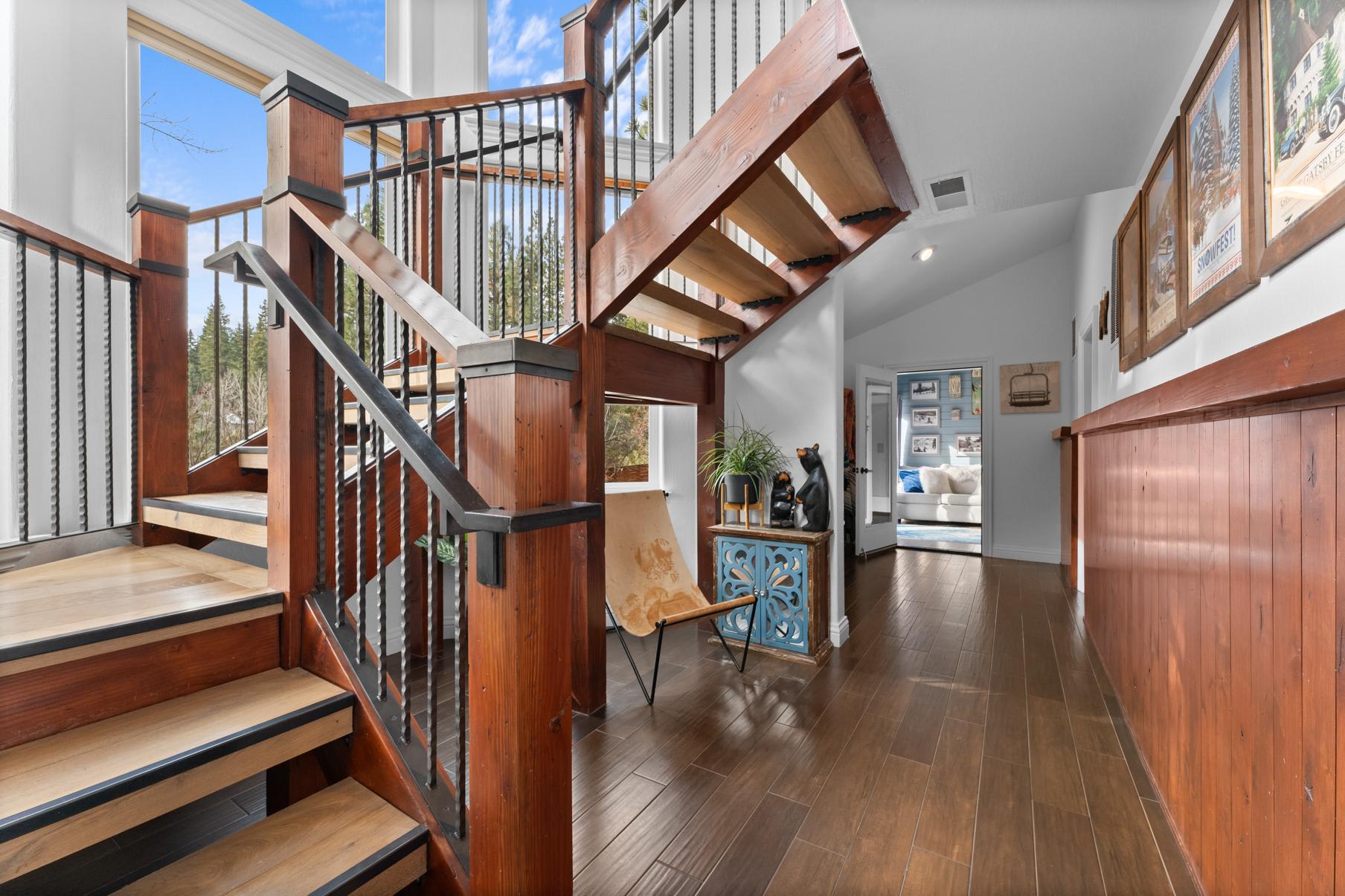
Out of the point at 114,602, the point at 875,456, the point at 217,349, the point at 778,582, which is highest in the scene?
the point at 217,349

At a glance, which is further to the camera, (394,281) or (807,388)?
(807,388)

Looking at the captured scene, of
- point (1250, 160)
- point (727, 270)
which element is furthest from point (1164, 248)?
point (727, 270)

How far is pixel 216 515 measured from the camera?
1.57 metres

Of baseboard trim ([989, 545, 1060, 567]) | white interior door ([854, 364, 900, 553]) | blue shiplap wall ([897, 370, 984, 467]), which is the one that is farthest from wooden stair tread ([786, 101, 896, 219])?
blue shiplap wall ([897, 370, 984, 467])

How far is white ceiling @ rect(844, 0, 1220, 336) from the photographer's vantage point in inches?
54.6

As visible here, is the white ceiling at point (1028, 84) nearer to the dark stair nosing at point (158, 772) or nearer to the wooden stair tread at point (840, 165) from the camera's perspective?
the wooden stair tread at point (840, 165)

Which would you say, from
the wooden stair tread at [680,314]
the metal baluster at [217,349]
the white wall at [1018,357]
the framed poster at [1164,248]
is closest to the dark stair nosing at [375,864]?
the wooden stair tread at [680,314]

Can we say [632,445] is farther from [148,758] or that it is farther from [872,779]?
[148,758]

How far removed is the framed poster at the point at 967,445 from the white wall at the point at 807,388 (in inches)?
253

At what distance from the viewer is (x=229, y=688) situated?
1210mm

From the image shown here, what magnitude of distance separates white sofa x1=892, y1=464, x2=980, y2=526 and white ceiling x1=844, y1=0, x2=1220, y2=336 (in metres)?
6.09

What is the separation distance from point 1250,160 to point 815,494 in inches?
85.5

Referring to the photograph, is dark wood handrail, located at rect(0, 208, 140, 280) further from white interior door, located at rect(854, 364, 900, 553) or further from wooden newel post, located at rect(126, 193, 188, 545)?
white interior door, located at rect(854, 364, 900, 553)

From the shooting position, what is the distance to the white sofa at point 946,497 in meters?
7.92
